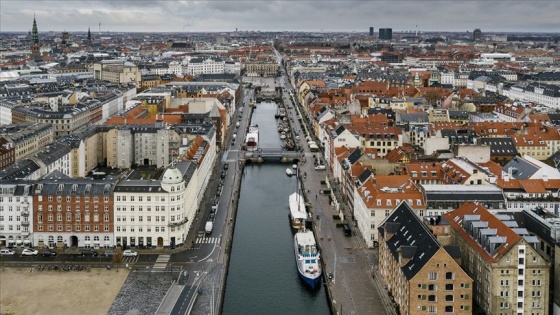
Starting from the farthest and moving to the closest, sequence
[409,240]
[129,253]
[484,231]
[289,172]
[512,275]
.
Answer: [289,172] < [129,253] < [409,240] < [484,231] < [512,275]

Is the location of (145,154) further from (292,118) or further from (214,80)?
(214,80)

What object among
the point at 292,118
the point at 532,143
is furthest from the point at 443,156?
the point at 292,118

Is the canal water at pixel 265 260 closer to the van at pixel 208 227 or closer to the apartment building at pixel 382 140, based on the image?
the van at pixel 208 227

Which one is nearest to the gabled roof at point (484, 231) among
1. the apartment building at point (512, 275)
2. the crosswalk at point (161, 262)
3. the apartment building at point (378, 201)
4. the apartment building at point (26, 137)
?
the apartment building at point (512, 275)

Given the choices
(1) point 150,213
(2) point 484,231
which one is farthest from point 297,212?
(2) point 484,231

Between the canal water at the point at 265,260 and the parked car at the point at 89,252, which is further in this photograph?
the parked car at the point at 89,252

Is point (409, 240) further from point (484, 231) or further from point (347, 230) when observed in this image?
point (347, 230)
